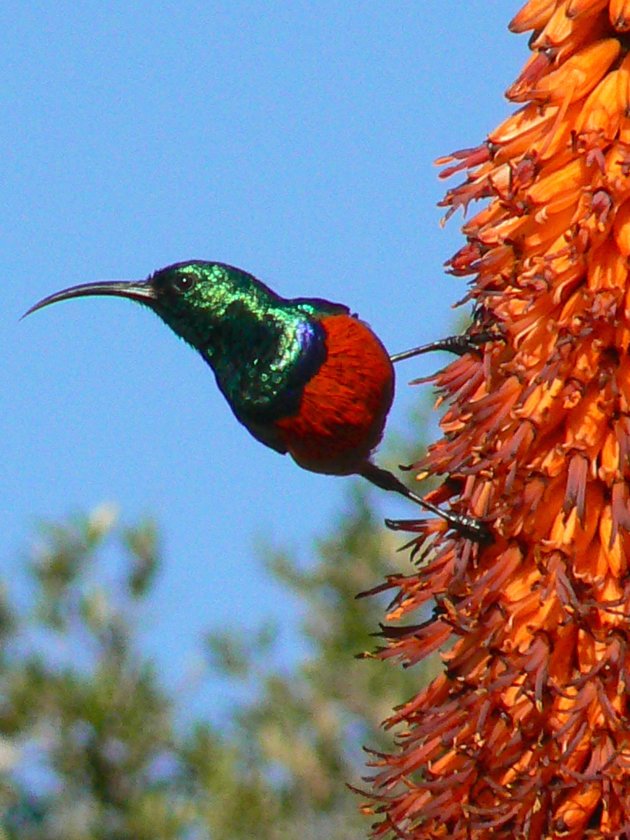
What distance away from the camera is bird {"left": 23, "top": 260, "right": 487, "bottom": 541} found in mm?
4176

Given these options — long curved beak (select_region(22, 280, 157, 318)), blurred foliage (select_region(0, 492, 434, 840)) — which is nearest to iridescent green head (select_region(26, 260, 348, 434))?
long curved beak (select_region(22, 280, 157, 318))

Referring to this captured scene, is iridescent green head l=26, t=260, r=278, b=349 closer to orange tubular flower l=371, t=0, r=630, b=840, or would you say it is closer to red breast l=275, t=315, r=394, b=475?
red breast l=275, t=315, r=394, b=475

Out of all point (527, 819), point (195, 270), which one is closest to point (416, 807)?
point (527, 819)

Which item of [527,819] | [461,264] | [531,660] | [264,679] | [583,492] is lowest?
[264,679]

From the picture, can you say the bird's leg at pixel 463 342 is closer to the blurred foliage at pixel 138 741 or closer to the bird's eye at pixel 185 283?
the bird's eye at pixel 185 283

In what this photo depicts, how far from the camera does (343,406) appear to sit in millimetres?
4148

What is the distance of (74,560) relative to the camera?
9.42m

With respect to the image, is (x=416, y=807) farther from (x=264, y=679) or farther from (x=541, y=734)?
(x=264, y=679)

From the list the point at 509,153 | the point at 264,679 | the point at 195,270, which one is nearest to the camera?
the point at 509,153

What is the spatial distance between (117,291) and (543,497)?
1885 mm

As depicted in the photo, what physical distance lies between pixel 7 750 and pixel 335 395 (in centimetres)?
560

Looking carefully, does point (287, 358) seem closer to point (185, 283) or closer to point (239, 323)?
point (239, 323)

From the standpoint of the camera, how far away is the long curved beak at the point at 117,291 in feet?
15.8

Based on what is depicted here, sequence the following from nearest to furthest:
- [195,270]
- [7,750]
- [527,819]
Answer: [527,819], [195,270], [7,750]
